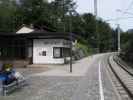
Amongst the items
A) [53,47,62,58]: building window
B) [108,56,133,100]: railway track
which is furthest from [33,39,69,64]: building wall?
[108,56,133,100]: railway track

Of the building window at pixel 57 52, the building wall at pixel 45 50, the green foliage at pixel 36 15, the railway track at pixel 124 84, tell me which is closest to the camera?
the railway track at pixel 124 84

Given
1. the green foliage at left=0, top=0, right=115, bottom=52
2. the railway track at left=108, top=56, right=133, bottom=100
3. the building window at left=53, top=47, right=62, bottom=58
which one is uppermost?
the green foliage at left=0, top=0, right=115, bottom=52

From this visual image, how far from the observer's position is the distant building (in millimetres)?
41719

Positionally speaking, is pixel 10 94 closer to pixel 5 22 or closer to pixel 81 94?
pixel 81 94

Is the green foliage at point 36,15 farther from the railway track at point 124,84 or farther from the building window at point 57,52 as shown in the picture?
the railway track at point 124,84

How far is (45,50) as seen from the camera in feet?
139

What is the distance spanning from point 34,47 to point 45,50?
1.61 metres

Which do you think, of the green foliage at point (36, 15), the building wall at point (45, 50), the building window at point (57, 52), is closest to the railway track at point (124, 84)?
the building window at point (57, 52)

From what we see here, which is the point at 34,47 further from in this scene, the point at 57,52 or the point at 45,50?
the point at 57,52

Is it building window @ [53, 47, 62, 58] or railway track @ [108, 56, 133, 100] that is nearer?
railway track @ [108, 56, 133, 100]

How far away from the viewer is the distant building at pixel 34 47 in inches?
1642

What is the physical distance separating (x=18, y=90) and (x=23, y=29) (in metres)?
44.6

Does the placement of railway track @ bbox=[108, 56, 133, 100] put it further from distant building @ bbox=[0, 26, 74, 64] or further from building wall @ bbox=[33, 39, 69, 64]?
building wall @ bbox=[33, 39, 69, 64]

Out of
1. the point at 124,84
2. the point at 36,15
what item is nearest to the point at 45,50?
the point at 124,84
